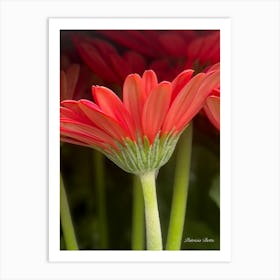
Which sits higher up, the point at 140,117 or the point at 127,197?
the point at 140,117

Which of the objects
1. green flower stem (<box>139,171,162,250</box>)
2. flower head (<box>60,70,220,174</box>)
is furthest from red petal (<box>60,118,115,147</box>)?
green flower stem (<box>139,171,162,250</box>)

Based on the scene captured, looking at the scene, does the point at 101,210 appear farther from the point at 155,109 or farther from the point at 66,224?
the point at 155,109

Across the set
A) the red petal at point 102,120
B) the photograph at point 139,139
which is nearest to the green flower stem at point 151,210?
the photograph at point 139,139

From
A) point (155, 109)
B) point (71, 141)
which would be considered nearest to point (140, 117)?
point (155, 109)

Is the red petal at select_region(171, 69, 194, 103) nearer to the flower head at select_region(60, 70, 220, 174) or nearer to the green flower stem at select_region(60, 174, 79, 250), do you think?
the flower head at select_region(60, 70, 220, 174)
